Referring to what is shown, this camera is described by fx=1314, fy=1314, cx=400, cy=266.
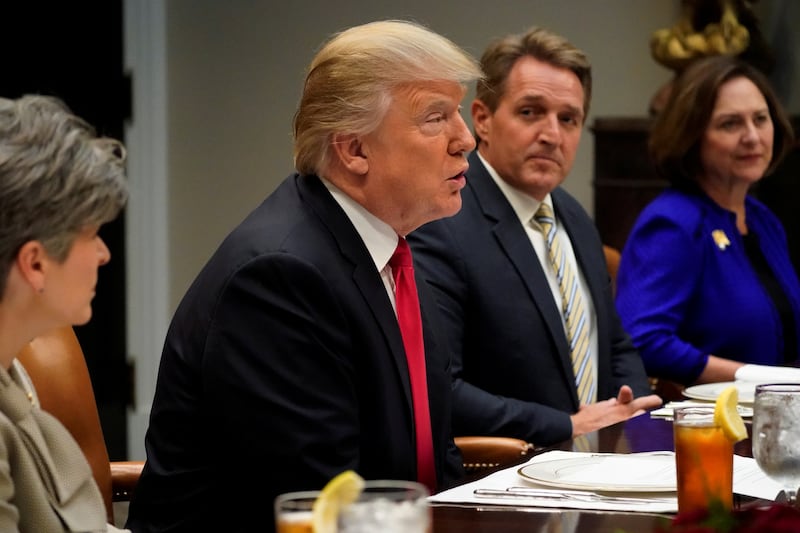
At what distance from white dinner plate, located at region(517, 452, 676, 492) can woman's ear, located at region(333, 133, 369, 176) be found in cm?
57

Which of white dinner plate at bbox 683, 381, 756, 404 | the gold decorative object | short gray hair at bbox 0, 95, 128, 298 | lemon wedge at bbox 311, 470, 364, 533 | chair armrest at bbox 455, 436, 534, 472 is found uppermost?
the gold decorative object

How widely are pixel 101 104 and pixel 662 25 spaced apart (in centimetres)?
228

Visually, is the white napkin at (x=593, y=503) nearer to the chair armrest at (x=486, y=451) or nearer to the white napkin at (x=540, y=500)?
the white napkin at (x=540, y=500)

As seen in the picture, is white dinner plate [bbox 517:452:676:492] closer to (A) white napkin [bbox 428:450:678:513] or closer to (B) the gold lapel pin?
(A) white napkin [bbox 428:450:678:513]

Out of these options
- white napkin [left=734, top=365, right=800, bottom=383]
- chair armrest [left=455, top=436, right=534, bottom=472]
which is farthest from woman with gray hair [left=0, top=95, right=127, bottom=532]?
white napkin [left=734, top=365, right=800, bottom=383]

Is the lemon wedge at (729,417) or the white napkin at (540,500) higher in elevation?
the lemon wedge at (729,417)

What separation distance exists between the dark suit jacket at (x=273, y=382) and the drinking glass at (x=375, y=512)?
2.72ft

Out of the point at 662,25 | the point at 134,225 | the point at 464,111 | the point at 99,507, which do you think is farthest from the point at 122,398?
the point at 99,507

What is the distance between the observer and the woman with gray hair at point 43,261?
133cm

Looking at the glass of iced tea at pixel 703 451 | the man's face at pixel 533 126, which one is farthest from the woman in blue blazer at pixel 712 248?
the glass of iced tea at pixel 703 451

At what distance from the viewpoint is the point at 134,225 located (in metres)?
5.30

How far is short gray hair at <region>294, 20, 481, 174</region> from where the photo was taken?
2045 millimetres

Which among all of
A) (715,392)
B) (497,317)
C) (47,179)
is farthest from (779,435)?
(497,317)

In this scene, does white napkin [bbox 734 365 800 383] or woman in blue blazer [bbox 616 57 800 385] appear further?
woman in blue blazer [bbox 616 57 800 385]
